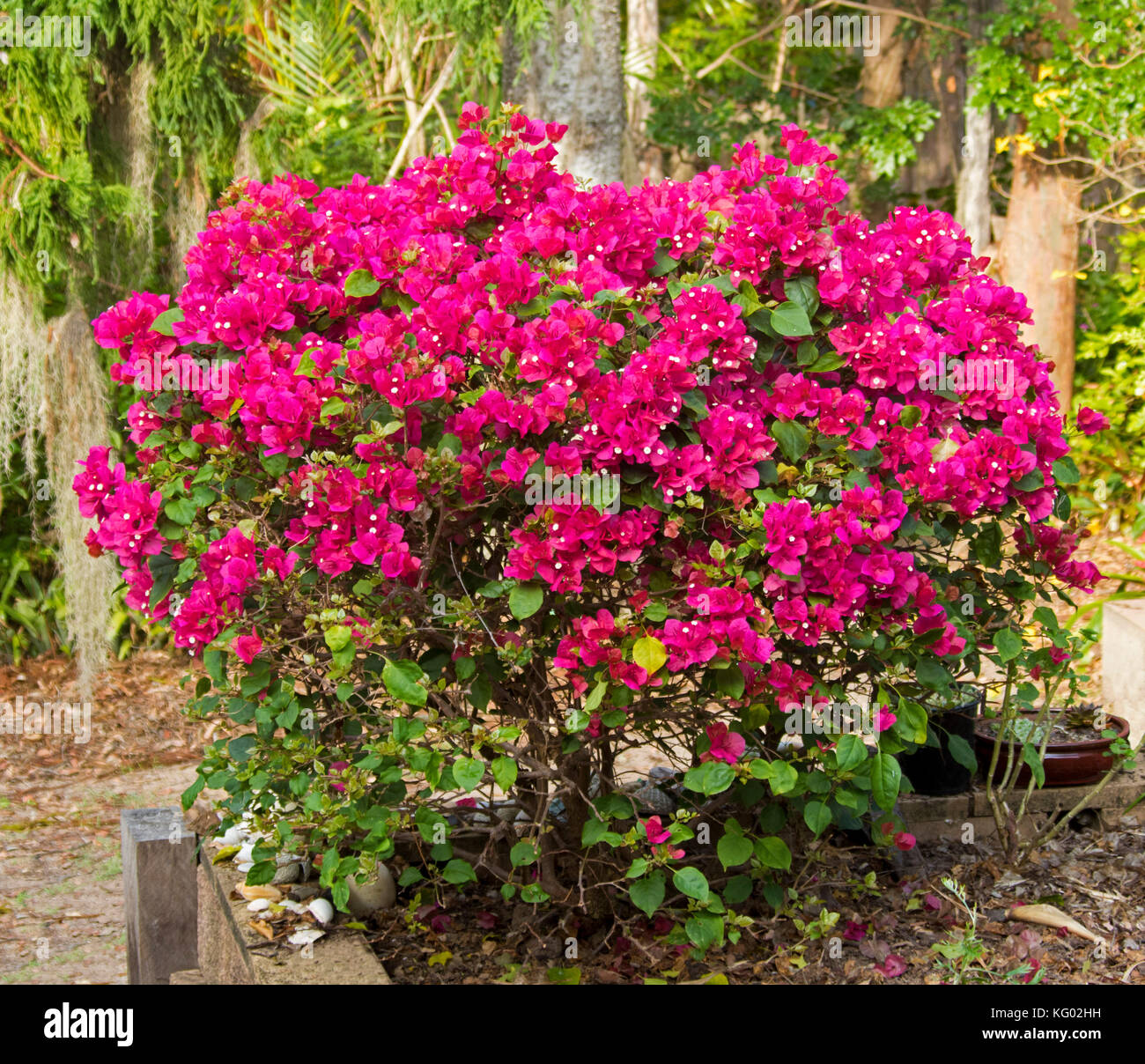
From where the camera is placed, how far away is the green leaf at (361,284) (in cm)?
246

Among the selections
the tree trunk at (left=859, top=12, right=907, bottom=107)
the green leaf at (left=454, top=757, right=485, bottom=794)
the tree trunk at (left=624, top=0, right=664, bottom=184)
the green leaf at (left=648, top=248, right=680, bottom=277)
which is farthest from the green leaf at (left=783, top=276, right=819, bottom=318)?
the tree trunk at (left=859, top=12, right=907, bottom=107)

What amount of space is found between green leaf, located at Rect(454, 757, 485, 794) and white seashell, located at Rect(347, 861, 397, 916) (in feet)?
2.28

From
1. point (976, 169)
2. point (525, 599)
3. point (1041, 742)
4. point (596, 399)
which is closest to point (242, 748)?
point (525, 599)

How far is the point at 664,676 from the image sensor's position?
2246mm

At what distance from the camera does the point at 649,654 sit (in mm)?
2113

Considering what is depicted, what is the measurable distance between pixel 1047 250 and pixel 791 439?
5.87 meters

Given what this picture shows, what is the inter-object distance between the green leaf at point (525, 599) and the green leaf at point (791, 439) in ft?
1.76

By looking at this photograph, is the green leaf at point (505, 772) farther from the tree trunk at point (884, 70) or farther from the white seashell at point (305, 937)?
the tree trunk at point (884, 70)

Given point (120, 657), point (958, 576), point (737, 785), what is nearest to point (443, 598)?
point (737, 785)

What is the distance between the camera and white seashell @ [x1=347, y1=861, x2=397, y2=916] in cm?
271

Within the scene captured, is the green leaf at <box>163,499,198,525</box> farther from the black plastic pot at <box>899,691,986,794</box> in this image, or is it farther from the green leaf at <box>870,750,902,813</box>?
the black plastic pot at <box>899,691,986,794</box>

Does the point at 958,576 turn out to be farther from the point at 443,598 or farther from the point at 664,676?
the point at 443,598

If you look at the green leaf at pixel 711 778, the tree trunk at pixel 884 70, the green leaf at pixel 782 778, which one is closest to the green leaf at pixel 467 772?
the green leaf at pixel 711 778

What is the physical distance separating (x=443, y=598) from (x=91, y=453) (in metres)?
0.77
